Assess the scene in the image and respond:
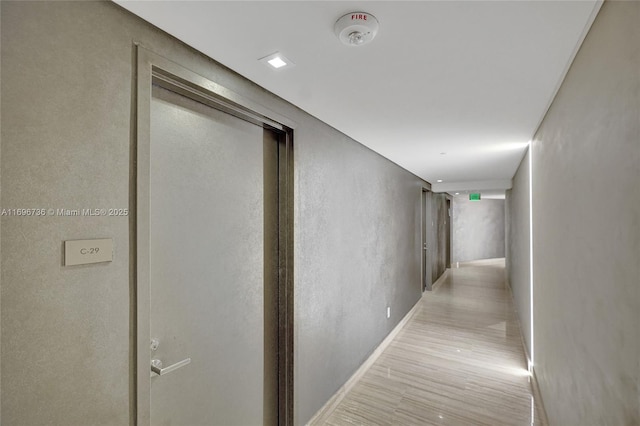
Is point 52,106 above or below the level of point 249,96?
below

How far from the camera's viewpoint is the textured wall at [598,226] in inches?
36.5

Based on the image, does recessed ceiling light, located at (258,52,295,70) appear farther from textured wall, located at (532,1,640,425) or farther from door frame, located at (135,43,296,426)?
textured wall, located at (532,1,640,425)

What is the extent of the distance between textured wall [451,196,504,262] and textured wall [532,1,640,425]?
935 centimetres

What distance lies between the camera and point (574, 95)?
5.00 feet

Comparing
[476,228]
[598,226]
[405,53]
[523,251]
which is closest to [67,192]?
[405,53]

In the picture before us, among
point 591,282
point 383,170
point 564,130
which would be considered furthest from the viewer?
point 383,170

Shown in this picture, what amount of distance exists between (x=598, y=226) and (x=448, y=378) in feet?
8.32

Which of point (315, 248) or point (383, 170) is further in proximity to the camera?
point (383, 170)

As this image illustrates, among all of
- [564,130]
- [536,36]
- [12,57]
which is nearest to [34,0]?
[12,57]

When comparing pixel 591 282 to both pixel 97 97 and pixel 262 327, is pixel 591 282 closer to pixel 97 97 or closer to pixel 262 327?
pixel 262 327

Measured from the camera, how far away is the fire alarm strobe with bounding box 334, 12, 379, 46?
117 cm

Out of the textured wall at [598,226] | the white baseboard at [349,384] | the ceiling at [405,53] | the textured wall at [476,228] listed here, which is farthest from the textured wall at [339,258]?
the textured wall at [476,228]

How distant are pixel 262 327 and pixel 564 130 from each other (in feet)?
6.91

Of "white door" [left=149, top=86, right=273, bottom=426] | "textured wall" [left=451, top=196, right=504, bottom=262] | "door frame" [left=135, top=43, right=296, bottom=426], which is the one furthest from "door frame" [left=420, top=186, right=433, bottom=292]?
"door frame" [left=135, top=43, right=296, bottom=426]
